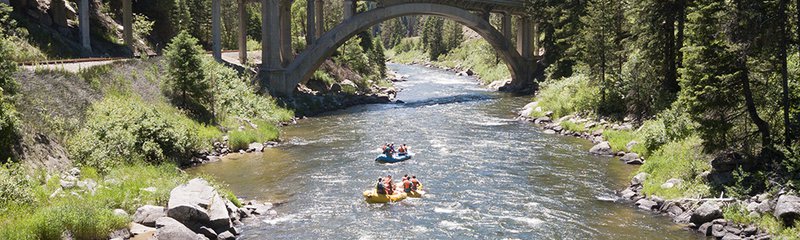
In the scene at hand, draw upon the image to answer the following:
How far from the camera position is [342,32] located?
166 ft

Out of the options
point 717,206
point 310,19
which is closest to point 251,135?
point 310,19

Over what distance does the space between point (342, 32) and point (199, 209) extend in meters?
33.6

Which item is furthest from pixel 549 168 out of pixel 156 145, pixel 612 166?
pixel 156 145

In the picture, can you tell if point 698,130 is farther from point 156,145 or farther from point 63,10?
point 63,10

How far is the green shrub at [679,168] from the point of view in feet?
67.6

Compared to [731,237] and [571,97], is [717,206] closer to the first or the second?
[731,237]

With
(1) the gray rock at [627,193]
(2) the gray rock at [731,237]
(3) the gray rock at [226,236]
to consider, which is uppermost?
(1) the gray rock at [627,193]

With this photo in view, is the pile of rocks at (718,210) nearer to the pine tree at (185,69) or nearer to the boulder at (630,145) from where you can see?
the boulder at (630,145)

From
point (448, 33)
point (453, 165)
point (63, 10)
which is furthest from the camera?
point (448, 33)

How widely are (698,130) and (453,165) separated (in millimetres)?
9830

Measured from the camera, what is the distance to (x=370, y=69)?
66938 millimetres

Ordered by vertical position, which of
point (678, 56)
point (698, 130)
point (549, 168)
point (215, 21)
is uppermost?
point (215, 21)

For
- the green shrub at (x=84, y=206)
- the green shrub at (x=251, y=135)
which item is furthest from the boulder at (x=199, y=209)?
the green shrub at (x=251, y=135)

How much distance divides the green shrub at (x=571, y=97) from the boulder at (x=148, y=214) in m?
26.1
